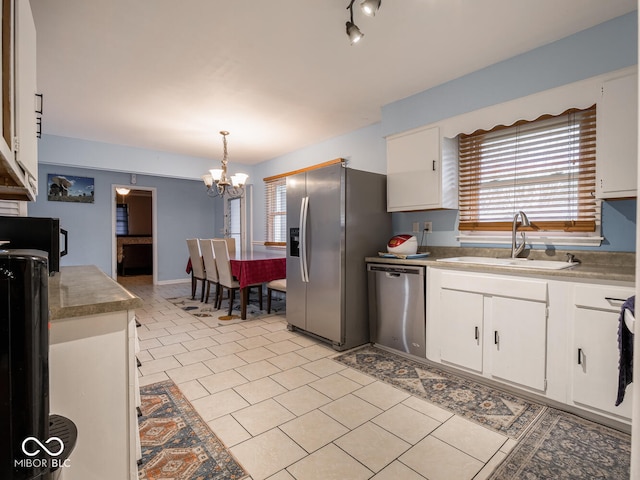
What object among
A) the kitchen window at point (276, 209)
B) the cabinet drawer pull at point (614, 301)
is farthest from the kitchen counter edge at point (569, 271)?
the kitchen window at point (276, 209)

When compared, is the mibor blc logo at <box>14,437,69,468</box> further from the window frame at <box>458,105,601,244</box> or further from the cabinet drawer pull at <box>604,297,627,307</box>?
the window frame at <box>458,105,601,244</box>

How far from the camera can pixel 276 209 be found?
5688 millimetres

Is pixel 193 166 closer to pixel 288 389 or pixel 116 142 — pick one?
pixel 116 142

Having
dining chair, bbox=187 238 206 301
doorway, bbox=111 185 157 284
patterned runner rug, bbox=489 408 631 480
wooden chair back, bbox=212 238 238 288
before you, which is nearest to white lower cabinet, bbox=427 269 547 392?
patterned runner rug, bbox=489 408 631 480

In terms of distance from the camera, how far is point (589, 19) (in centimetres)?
208

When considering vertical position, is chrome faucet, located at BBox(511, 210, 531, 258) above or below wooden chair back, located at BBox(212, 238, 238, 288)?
above

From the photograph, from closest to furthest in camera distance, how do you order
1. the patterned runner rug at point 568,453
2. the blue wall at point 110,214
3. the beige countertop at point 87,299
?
the beige countertop at point 87,299 → the patterned runner rug at point 568,453 → the blue wall at point 110,214

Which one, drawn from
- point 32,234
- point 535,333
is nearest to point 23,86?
point 32,234

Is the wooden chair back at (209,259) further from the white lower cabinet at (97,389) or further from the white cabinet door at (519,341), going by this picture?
the white cabinet door at (519,341)

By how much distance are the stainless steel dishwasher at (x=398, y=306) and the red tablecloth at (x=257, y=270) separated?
61.4 inches

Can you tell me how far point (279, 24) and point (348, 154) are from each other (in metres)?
2.32

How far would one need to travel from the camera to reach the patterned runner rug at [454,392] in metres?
1.91

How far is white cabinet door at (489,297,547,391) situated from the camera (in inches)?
79.8

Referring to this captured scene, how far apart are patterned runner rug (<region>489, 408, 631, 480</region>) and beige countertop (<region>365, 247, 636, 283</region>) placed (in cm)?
82
